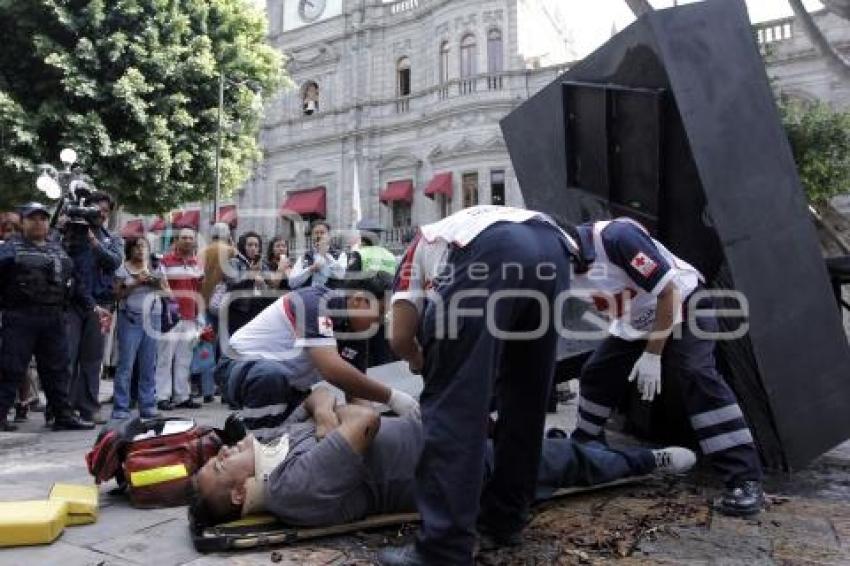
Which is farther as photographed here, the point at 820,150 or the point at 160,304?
the point at 820,150

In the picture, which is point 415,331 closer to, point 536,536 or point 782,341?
point 536,536

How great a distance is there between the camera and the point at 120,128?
13.6 meters

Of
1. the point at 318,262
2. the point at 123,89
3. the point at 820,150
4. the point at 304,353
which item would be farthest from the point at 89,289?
the point at 820,150

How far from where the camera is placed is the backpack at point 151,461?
3.16m

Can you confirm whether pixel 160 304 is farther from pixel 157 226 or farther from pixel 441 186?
pixel 157 226

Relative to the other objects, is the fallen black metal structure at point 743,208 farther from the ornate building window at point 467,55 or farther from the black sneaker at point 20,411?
the ornate building window at point 467,55

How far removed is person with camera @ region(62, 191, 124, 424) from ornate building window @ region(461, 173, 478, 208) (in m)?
18.2

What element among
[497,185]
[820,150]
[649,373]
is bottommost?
[649,373]

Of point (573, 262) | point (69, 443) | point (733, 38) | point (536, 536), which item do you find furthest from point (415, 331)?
point (69, 443)

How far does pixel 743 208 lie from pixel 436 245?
6.25 ft

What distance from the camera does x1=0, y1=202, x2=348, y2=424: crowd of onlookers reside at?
224 inches

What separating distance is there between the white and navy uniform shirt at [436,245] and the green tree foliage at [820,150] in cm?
1368

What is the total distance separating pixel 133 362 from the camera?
5.77m

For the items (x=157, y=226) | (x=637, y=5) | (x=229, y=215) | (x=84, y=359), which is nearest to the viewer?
(x=84, y=359)
